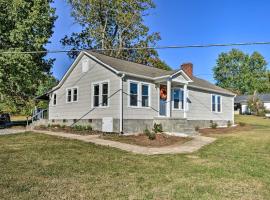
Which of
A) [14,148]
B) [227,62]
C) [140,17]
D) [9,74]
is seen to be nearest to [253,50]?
[227,62]

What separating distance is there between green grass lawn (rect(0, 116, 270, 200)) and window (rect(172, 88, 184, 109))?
10.7m

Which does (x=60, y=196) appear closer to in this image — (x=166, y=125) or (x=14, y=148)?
(x=14, y=148)

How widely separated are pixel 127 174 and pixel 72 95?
1623 centimetres

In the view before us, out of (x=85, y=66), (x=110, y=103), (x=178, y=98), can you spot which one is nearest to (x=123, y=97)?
(x=110, y=103)

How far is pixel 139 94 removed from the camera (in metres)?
19.5

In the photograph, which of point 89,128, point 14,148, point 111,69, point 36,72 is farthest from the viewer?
point 36,72

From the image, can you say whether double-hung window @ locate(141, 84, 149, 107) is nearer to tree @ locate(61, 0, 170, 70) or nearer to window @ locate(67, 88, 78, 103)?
window @ locate(67, 88, 78, 103)

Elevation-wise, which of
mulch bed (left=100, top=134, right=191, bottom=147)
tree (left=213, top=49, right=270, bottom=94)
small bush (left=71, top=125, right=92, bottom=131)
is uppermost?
tree (left=213, top=49, right=270, bottom=94)

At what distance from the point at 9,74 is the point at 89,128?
9879 millimetres

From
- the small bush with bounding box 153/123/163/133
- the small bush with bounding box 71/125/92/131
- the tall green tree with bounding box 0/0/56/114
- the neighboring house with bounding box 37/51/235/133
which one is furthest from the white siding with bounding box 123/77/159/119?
the tall green tree with bounding box 0/0/56/114

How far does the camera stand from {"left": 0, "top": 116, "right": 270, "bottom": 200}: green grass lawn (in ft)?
21.0

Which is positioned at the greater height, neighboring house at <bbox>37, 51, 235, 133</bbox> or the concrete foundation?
neighboring house at <bbox>37, 51, 235, 133</bbox>

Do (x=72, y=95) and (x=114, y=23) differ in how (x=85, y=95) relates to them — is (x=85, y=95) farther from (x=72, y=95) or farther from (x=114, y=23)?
(x=114, y=23)

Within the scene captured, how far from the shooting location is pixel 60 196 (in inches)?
238
